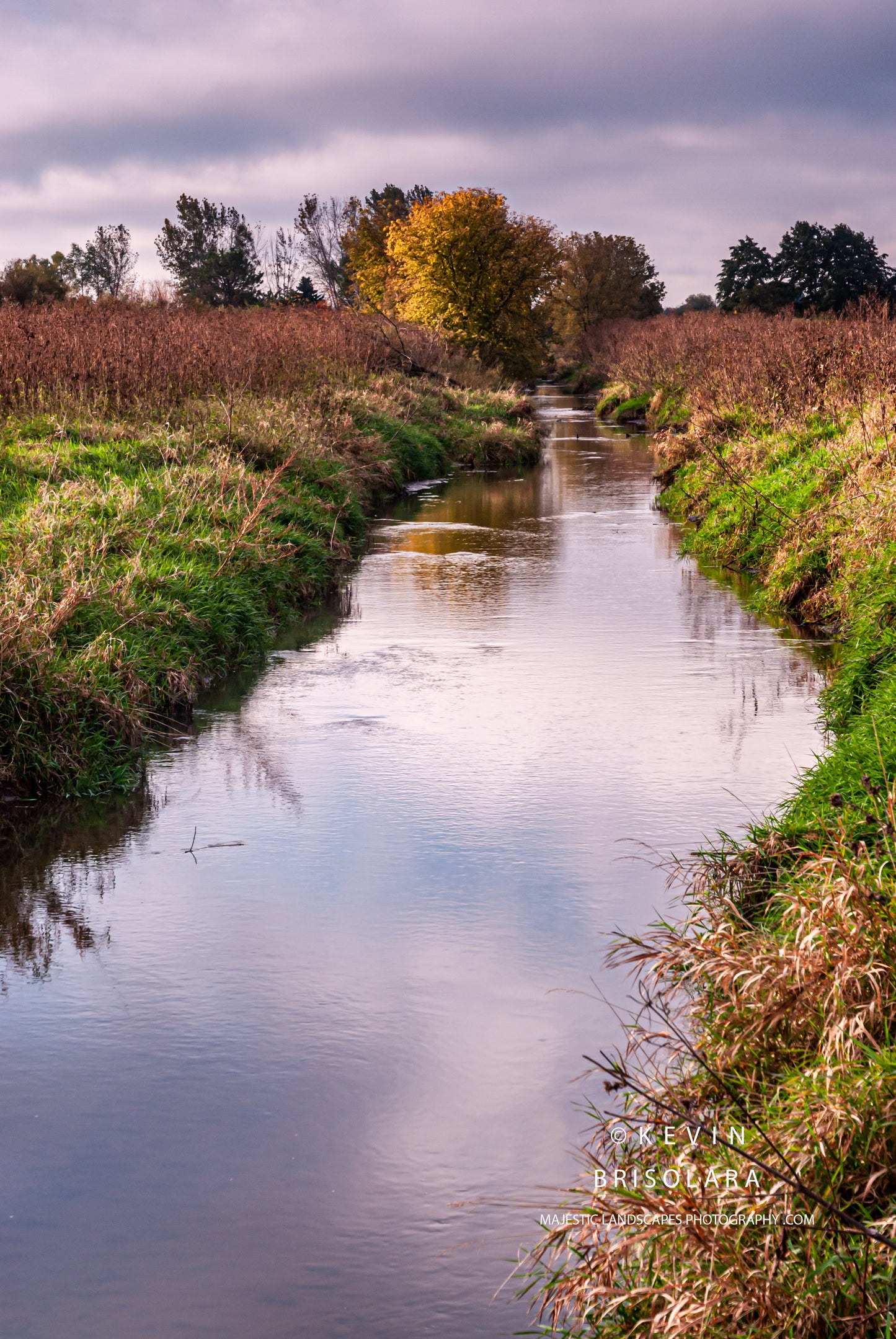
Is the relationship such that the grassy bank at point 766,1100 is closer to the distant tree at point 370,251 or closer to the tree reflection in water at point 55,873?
the tree reflection in water at point 55,873

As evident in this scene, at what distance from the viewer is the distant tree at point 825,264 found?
63469 mm

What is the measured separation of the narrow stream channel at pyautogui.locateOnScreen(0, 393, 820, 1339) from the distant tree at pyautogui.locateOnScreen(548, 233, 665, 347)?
74501 millimetres

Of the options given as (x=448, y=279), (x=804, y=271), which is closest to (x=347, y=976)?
(x=448, y=279)

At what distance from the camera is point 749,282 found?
2594 inches

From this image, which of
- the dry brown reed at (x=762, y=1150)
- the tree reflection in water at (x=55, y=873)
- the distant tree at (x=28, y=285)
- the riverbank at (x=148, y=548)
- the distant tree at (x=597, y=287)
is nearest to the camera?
the dry brown reed at (x=762, y=1150)

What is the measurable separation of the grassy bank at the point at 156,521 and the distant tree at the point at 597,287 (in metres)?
61.8

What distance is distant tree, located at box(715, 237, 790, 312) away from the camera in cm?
6419

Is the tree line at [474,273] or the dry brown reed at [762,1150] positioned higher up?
the tree line at [474,273]

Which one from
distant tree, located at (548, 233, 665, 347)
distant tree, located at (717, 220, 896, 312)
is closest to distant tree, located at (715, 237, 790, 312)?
distant tree, located at (717, 220, 896, 312)

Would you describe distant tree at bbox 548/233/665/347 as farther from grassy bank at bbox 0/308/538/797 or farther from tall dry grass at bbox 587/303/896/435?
grassy bank at bbox 0/308/538/797

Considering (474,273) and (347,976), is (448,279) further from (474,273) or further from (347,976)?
(347,976)

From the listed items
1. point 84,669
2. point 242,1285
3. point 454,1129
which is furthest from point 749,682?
point 242,1285

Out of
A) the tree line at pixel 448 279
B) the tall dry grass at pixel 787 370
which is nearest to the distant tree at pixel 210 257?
the tree line at pixel 448 279

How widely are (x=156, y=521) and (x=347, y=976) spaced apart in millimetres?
7084
